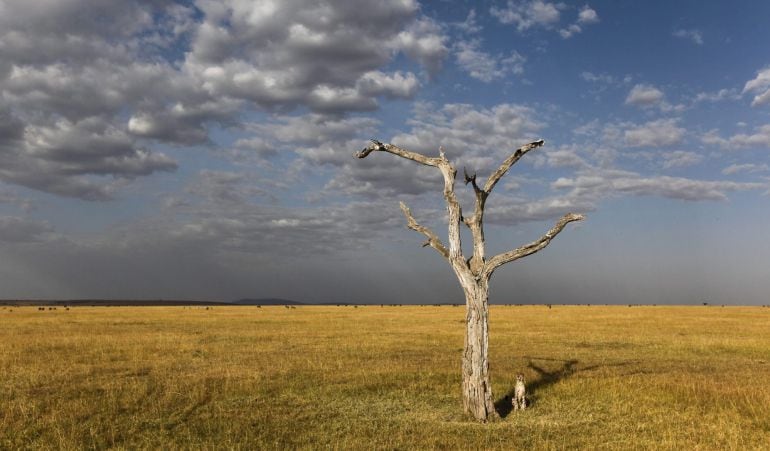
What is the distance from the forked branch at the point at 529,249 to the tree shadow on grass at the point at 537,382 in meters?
4.09

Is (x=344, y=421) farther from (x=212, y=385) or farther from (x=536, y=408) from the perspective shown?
(x=212, y=385)

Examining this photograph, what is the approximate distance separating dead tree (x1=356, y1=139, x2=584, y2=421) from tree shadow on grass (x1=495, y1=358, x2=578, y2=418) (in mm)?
1209

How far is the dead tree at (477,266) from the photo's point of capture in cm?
1524

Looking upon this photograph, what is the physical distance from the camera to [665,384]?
18766 millimetres

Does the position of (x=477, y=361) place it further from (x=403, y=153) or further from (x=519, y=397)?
(x=403, y=153)

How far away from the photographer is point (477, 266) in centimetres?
1580

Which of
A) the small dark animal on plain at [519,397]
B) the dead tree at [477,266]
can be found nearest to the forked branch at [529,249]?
the dead tree at [477,266]

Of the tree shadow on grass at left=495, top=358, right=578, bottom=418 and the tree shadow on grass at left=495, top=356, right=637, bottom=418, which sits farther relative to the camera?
the tree shadow on grass at left=495, top=356, right=637, bottom=418

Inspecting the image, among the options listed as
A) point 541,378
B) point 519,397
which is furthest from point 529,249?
point 541,378

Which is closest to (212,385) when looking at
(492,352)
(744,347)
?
(492,352)

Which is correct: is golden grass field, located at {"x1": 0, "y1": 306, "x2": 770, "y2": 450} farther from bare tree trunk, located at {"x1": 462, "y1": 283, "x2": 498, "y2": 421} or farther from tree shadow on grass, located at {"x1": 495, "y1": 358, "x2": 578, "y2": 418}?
bare tree trunk, located at {"x1": 462, "y1": 283, "x2": 498, "y2": 421}

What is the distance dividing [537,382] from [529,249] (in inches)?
267

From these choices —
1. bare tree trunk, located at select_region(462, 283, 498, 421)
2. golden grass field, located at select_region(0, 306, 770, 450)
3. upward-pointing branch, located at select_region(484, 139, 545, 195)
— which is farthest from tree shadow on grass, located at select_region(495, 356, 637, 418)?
upward-pointing branch, located at select_region(484, 139, 545, 195)

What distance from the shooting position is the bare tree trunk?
15.1 meters
